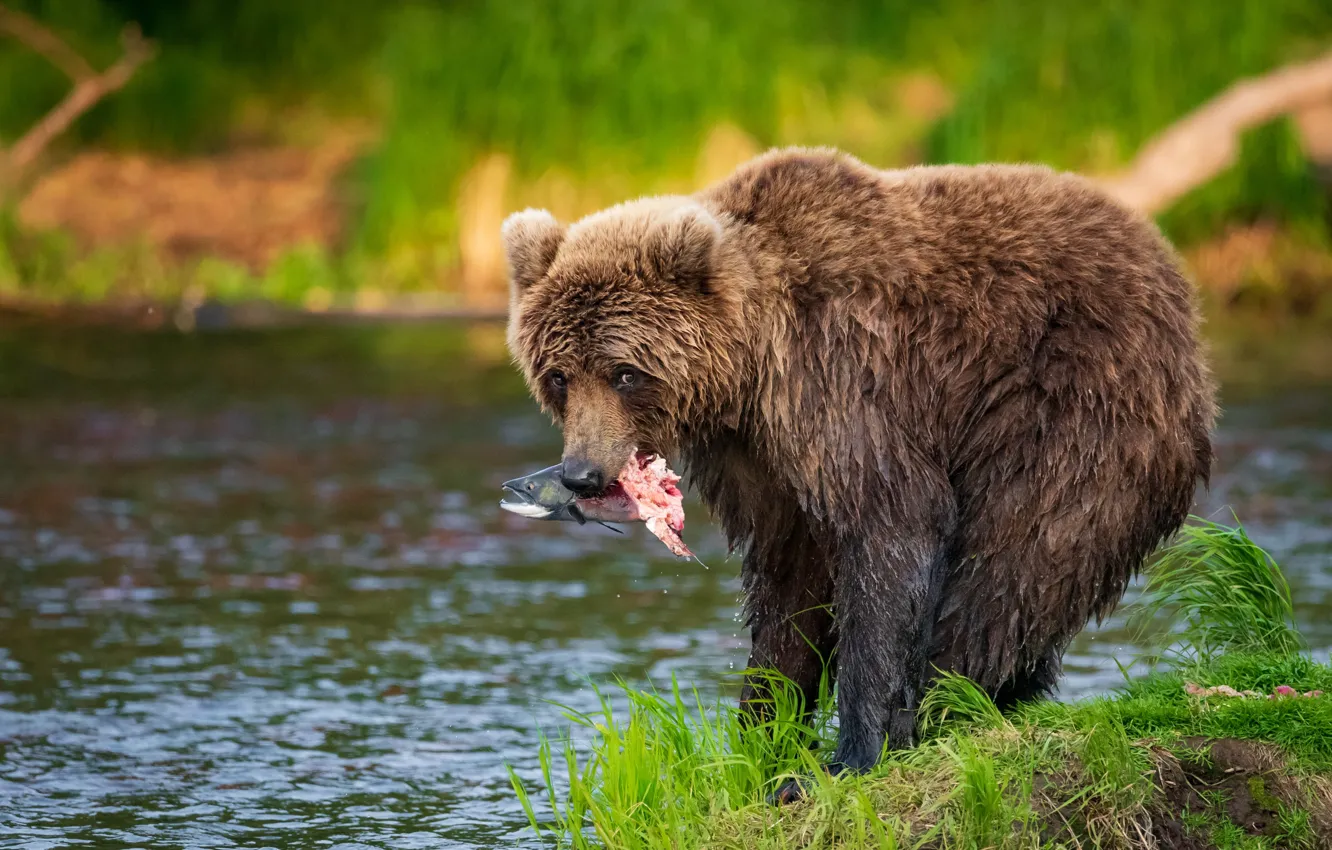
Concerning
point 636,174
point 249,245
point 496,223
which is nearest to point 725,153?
point 636,174

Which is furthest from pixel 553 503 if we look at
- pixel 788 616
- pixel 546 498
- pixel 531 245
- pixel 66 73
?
pixel 66 73

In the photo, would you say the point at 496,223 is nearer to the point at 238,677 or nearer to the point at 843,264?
the point at 238,677

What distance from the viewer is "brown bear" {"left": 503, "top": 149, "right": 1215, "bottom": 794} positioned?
18.1 feet

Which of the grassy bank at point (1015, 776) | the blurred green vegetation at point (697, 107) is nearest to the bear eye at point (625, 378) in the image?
the grassy bank at point (1015, 776)

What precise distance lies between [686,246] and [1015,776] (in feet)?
5.36

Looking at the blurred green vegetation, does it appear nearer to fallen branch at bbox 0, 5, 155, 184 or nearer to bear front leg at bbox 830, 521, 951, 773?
fallen branch at bbox 0, 5, 155, 184

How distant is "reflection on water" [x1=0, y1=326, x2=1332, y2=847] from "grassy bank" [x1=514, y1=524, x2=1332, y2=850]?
86cm

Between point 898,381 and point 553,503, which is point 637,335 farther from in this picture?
point 898,381

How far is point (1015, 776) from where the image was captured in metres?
5.37

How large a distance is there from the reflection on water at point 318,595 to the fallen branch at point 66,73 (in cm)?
550

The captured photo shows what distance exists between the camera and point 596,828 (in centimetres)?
578

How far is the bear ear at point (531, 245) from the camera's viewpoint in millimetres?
5680

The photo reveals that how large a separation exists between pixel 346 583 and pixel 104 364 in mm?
6962

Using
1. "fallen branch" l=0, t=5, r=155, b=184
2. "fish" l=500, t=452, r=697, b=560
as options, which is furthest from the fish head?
"fallen branch" l=0, t=5, r=155, b=184
